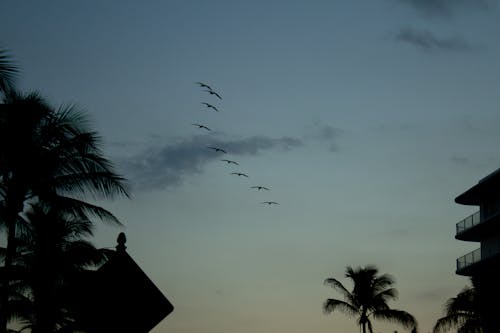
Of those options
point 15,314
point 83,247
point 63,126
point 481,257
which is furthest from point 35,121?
point 481,257

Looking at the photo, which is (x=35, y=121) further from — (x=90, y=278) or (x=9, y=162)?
(x=90, y=278)

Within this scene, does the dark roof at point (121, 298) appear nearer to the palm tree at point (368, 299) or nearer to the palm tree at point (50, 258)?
the palm tree at point (50, 258)

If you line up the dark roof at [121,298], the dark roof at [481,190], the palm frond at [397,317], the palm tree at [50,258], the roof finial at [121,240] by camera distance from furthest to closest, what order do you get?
1. the palm frond at [397,317]
2. the dark roof at [481,190]
3. the palm tree at [50,258]
4. the roof finial at [121,240]
5. the dark roof at [121,298]

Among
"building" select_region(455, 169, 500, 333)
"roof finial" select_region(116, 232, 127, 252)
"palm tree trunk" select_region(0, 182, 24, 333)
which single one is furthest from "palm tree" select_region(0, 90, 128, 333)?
"building" select_region(455, 169, 500, 333)

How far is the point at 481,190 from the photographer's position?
54.5 metres

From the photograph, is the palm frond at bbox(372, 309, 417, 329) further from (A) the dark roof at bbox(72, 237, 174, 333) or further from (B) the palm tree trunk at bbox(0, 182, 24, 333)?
(A) the dark roof at bbox(72, 237, 174, 333)

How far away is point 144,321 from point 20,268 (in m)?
26.0

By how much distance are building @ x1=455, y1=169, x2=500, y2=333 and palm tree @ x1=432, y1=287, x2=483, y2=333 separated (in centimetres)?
172

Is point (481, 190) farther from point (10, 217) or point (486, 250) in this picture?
point (10, 217)

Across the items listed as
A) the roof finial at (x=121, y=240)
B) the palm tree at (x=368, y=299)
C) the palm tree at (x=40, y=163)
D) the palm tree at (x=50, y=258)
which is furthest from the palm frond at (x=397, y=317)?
the roof finial at (x=121, y=240)

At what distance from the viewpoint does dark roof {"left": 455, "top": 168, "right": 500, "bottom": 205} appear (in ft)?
171

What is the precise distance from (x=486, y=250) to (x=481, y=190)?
488 centimetres

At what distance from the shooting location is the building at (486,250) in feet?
171

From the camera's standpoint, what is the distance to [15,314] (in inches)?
1315
